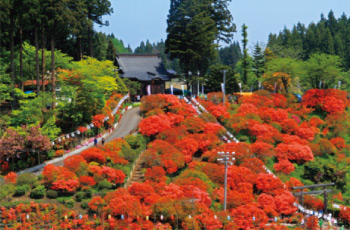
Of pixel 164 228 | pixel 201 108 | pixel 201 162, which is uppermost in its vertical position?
pixel 201 108

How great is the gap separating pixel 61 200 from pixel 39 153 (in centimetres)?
871

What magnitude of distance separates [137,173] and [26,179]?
9468 mm

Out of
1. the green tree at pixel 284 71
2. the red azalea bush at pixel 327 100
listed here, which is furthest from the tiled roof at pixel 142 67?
the red azalea bush at pixel 327 100

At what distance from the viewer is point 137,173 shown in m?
39.5

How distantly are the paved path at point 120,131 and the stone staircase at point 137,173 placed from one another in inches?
214

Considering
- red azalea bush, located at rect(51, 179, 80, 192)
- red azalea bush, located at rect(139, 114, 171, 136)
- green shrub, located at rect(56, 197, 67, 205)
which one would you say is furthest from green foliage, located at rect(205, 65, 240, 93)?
green shrub, located at rect(56, 197, 67, 205)

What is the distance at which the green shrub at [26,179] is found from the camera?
3472 cm

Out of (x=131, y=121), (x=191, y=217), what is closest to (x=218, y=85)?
(x=131, y=121)

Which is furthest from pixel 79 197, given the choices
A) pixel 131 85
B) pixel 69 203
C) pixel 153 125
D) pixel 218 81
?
pixel 218 81

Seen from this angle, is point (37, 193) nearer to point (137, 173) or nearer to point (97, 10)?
point (137, 173)

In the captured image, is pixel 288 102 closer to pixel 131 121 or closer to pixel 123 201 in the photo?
pixel 131 121

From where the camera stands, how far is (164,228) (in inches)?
1222

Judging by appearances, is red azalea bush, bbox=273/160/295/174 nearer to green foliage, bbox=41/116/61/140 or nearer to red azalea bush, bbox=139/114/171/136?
red azalea bush, bbox=139/114/171/136

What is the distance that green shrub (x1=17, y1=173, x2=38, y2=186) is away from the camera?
114 feet
